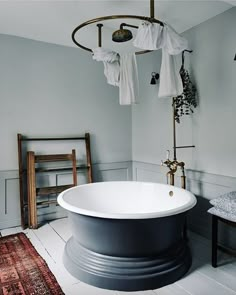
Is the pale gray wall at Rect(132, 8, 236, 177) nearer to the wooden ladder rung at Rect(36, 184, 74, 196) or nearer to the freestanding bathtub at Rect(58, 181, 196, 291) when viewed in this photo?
the freestanding bathtub at Rect(58, 181, 196, 291)

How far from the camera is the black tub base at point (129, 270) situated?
1.77 meters

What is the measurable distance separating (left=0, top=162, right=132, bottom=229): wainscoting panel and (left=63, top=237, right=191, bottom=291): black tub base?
134 centimetres

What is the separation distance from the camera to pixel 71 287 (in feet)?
5.95

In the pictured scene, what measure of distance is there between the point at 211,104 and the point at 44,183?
2136 millimetres

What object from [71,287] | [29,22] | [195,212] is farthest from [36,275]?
[29,22]

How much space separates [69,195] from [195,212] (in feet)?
4.48

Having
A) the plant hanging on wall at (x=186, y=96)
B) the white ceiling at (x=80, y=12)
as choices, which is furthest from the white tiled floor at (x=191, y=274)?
the white ceiling at (x=80, y=12)

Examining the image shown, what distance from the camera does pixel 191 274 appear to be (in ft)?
6.43

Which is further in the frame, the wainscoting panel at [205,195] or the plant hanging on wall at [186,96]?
the plant hanging on wall at [186,96]

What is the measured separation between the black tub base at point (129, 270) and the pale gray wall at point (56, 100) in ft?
5.34

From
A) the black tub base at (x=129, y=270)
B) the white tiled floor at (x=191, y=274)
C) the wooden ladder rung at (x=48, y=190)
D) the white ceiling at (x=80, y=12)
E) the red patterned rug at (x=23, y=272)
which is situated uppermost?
the white ceiling at (x=80, y=12)

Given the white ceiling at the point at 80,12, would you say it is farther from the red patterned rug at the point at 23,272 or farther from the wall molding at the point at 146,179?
the red patterned rug at the point at 23,272

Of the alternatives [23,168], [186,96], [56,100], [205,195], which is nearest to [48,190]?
[23,168]

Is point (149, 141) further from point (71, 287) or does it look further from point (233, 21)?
point (71, 287)
